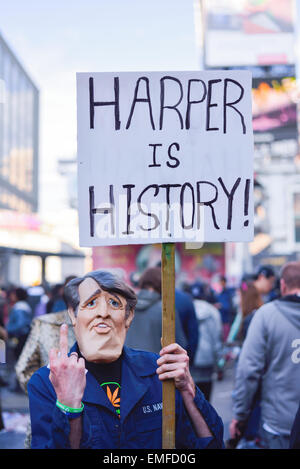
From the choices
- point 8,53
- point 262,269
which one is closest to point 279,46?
point 262,269

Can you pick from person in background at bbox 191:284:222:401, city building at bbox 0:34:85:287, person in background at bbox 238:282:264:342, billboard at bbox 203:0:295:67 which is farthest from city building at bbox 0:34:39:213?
person in background at bbox 238:282:264:342

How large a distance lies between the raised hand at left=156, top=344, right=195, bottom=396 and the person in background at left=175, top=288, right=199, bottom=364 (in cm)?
298

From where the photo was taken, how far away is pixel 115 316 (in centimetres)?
223

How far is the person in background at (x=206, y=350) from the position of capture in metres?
5.60

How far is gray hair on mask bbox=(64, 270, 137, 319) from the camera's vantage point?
7.42ft

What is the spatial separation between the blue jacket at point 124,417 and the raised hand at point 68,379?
50 millimetres

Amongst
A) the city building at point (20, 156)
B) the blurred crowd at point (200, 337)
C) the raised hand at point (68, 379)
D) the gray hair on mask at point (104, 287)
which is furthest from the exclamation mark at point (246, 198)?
the city building at point (20, 156)

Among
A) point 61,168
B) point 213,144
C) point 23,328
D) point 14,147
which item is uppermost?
point 14,147

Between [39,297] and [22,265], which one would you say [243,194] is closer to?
[39,297]

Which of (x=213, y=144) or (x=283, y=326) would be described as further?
(x=283, y=326)

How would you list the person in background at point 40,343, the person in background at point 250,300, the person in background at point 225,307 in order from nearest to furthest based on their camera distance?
the person in background at point 40,343 → the person in background at point 250,300 → the person in background at point 225,307

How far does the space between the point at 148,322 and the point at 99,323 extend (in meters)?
1.88

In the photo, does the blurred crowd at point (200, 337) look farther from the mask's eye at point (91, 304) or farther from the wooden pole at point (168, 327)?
the wooden pole at point (168, 327)
